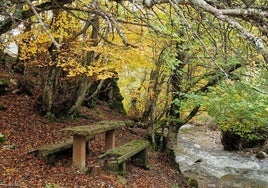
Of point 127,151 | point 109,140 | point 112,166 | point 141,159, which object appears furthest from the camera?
point 141,159

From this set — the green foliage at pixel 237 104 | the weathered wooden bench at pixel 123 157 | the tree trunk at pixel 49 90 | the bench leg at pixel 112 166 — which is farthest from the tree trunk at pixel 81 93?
the bench leg at pixel 112 166

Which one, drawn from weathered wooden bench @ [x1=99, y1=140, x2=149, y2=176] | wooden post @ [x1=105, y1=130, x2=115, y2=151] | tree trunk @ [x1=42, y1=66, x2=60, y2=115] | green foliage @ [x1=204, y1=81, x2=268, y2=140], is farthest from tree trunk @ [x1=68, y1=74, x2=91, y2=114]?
green foliage @ [x1=204, y1=81, x2=268, y2=140]

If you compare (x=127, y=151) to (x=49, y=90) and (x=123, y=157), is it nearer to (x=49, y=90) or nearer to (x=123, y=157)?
(x=123, y=157)

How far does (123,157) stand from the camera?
7.88m

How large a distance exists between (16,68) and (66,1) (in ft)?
31.6

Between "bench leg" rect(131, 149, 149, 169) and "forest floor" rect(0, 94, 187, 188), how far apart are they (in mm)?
212

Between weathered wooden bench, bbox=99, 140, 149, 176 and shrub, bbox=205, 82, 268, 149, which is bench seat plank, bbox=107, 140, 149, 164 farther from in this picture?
shrub, bbox=205, 82, 268, 149

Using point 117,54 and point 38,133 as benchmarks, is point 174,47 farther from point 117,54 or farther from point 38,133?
point 38,133

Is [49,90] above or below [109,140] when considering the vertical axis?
above

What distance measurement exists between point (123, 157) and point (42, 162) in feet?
5.96

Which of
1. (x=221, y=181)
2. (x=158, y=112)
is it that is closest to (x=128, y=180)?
(x=221, y=181)

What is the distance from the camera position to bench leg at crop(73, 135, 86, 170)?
24.4ft

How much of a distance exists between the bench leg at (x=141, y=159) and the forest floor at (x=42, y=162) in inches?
8.4

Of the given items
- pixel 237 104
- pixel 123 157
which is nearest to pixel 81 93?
pixel 123 157
